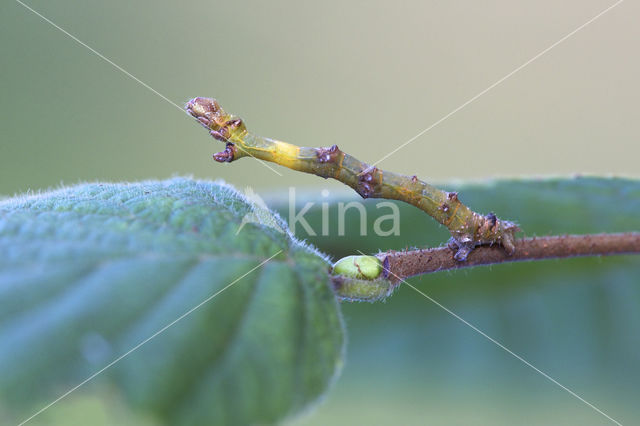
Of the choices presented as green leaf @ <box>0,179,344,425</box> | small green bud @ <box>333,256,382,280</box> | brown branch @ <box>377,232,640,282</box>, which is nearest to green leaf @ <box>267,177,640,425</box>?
brown branch @ <box>377,232,640,282</box>

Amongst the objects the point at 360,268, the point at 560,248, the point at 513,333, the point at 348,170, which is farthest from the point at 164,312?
the point at 513,333

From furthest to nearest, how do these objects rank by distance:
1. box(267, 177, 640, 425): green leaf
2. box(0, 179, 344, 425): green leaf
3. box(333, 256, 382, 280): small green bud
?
box(267, 177, 640, 425): green leaf, box(333, 256, 382, 280): small green bud, box(0, 179, 344, 425): green leaf

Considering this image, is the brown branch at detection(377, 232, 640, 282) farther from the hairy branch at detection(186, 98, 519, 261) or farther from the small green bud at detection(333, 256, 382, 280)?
the small green bud at detection(333, 256, 382, 280)

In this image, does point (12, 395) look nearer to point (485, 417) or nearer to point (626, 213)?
point (485, 417)

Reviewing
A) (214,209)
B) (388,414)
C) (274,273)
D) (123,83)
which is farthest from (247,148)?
(123,83)

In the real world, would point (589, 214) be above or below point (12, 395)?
above

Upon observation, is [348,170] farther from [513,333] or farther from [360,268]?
[513,333]
